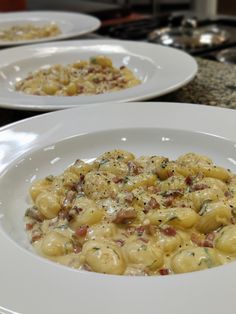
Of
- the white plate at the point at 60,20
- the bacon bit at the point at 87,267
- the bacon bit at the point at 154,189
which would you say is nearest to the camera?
the bacon bit at the point at 87,267

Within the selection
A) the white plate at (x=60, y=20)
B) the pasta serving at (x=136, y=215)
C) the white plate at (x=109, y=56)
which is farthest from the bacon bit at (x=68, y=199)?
the white plate at (x=60, y=20)

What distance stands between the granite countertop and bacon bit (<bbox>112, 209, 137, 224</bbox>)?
1.87ft

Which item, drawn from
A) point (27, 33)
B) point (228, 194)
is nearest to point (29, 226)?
point (228, 194)

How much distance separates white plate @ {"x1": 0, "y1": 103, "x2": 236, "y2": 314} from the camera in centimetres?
63

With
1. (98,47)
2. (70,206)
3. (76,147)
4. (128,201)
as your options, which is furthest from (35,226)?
(98,47)

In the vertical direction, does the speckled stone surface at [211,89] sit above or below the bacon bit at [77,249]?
below

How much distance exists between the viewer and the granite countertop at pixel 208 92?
1404mm

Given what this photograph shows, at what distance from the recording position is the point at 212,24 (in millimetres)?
2322

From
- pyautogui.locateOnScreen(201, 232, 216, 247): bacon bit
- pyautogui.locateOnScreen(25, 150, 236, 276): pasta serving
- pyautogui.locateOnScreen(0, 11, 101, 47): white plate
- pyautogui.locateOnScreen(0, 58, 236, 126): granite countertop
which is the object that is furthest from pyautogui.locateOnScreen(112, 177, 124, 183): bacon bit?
pyautogui.locateOnScreen(0, 11, 101, 47): white plate

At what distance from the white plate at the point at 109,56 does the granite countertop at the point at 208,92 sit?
0.06 meters

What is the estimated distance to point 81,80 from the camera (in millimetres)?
1569

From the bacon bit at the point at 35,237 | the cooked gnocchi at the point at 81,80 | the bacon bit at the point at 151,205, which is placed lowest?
the cooked gnocchi at the point at 81,80

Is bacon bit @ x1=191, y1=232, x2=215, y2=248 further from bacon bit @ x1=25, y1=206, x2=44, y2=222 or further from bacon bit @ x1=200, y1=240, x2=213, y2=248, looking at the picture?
bacon bit @ x1=25, y1=206, x2=44, y2=222

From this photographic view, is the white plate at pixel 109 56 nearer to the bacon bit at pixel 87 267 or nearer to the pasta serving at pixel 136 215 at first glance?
the pasta serving at pixel 136 215
